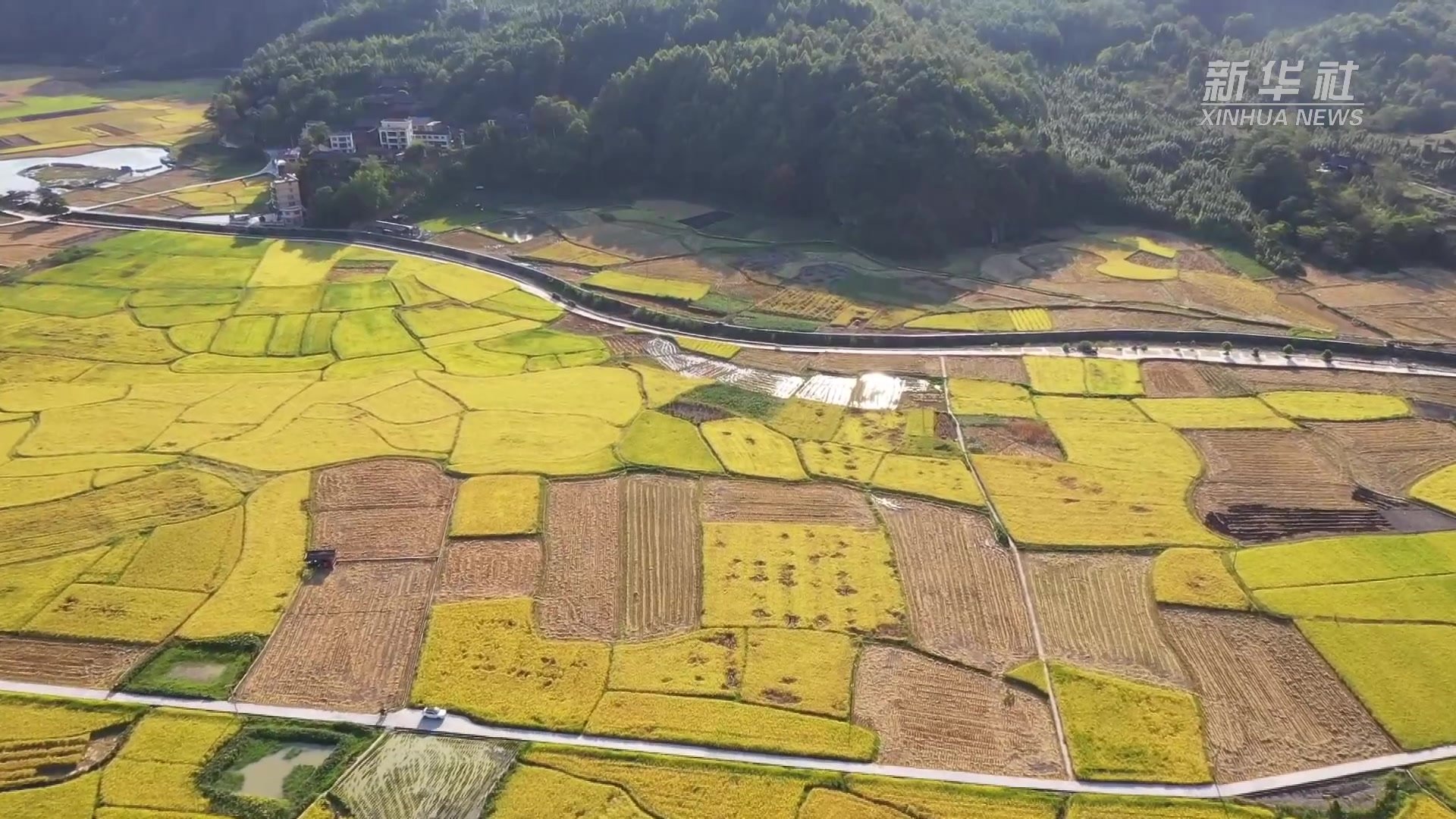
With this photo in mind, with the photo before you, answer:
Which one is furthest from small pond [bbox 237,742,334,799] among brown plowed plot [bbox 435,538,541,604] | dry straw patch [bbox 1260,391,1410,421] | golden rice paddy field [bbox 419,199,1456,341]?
dry straw patch [bbox 1260,391,1410,421]

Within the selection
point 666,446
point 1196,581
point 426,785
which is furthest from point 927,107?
point 426,785

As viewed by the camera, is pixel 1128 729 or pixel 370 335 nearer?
pixel 1128 729

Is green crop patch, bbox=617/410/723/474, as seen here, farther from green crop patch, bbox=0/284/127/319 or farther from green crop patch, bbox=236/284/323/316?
green crop patch, bbox=0/284/127/319

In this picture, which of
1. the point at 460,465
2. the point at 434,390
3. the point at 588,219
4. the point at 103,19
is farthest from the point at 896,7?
the point at 103,19

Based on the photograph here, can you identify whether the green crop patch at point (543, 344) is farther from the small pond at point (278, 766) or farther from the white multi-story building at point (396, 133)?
the white multi-story building at point (396, 133)

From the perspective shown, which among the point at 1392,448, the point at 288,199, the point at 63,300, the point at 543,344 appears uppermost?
the point at 288,199

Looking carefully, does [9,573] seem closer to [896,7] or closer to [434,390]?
[434,390]

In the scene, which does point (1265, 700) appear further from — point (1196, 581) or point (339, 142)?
point (339, 142)

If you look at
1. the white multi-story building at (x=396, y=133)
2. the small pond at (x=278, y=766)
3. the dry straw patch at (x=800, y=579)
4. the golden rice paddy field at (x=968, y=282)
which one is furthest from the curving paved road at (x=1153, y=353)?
the white multi-story building at (x=396, y=133)
